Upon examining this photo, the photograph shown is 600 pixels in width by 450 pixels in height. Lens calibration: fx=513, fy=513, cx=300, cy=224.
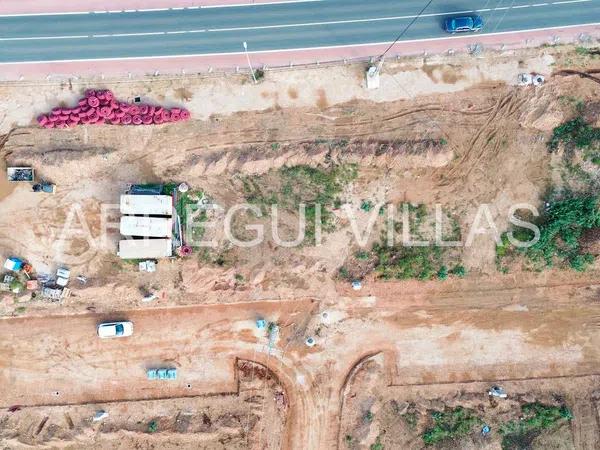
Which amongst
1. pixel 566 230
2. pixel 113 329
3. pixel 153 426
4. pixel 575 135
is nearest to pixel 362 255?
pixel 566 230

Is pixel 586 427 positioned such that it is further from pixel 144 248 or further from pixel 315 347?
pixel 144 248

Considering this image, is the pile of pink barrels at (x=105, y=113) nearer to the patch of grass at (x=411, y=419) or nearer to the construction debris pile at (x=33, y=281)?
the construction debris pile at (x=33, y=281)

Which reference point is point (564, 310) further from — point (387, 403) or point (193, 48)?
point (193, 48)

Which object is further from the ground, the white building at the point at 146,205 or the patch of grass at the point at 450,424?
the white building at the point at 146,205

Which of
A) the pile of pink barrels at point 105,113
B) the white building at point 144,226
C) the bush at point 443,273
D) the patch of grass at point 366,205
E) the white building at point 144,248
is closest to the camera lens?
the white building at point 144,226

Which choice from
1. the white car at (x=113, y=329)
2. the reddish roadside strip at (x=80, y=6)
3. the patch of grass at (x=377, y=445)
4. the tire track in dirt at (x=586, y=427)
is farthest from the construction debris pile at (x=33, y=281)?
the tire track in dirt at (x=586, y=427)

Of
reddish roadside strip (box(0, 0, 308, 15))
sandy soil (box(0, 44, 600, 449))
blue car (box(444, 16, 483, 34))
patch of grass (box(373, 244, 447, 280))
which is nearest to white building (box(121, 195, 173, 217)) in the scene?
sandy soil (box(0, 44, 600, 449))
